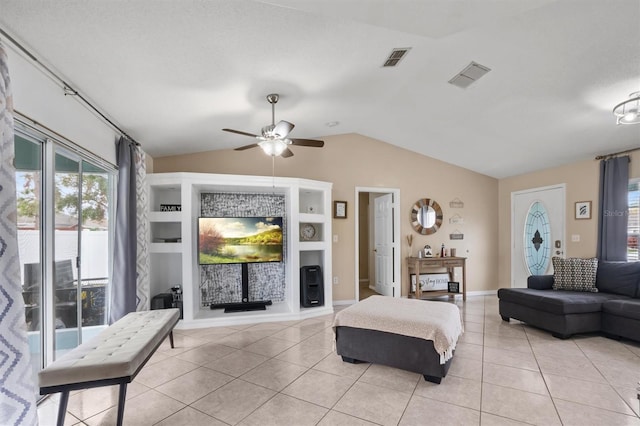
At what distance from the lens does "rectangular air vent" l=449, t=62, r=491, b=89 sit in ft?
9.68

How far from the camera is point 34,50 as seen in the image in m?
1.97

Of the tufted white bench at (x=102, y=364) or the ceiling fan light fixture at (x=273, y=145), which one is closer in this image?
the tufted white bench at (x=102, y=364)

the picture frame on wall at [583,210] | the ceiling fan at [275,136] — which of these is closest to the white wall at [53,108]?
the ceiling fan at [275,136]

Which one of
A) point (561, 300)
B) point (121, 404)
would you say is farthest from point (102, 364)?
point (561, 300)

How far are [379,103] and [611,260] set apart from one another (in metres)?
3.81

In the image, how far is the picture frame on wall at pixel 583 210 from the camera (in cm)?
448

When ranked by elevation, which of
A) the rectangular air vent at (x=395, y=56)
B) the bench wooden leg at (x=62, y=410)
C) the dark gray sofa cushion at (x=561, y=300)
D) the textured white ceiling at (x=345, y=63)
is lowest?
the bench wooden leg at (x=62, y=410)

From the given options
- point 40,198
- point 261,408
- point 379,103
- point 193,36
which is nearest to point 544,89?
point 379,103

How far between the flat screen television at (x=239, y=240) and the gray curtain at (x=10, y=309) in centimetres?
250

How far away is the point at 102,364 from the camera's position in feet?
6.20

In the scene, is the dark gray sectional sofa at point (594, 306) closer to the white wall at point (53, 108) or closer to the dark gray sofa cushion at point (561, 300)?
the dark gray sofa cushion at point (561, 300)

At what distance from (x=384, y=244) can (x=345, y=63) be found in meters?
3.99

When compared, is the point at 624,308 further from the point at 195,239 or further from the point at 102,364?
the point at 195,239

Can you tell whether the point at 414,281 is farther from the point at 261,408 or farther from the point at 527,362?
the point at 261,408
